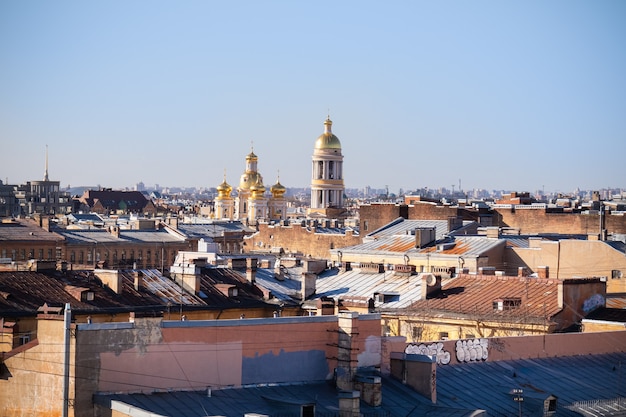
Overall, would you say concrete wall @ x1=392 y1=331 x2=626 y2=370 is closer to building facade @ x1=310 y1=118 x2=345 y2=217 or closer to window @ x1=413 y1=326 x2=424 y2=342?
window @ x1=413 y1=326 x2=424 y2=342

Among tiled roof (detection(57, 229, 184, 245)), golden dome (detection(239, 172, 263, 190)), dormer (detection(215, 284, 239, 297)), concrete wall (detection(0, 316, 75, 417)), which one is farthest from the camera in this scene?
golden dome (detection(239, 172, 263, 190))

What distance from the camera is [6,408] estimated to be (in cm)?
2516

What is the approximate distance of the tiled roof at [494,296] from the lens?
41.0 m

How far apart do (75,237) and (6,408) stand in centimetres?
8703

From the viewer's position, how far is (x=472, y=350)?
32594 millimetres

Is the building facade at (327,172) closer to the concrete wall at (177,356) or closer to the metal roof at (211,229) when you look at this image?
the metal roof at (211,229)

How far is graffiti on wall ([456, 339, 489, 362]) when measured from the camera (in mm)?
32312

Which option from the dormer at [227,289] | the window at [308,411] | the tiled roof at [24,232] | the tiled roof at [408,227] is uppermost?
the tiled roof at [408,227]

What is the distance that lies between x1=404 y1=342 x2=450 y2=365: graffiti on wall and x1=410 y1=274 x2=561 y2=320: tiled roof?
28.5 feet

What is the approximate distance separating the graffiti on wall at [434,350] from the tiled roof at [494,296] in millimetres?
8683

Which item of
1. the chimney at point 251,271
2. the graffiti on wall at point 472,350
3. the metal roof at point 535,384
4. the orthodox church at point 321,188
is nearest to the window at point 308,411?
the metal roof at point 535,384

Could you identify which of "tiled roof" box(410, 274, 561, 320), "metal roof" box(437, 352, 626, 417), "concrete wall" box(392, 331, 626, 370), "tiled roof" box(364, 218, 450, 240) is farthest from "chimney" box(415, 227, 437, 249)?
"metal roof" box(437, 352, 626, 417)

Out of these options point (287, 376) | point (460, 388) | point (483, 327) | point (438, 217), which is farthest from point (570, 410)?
point (438, 217)

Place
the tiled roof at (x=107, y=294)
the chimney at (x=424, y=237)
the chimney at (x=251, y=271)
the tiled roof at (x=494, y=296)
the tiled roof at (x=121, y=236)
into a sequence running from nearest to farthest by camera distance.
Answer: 1. the tiled roof at (x=494, y=296)
2. the tiled roof at (x=107, y=294)
3. the chimney at (x=251, y=271)
4. the chimney at (x=424, y=237)
5. the tiled roof at (x=121, y=236)
